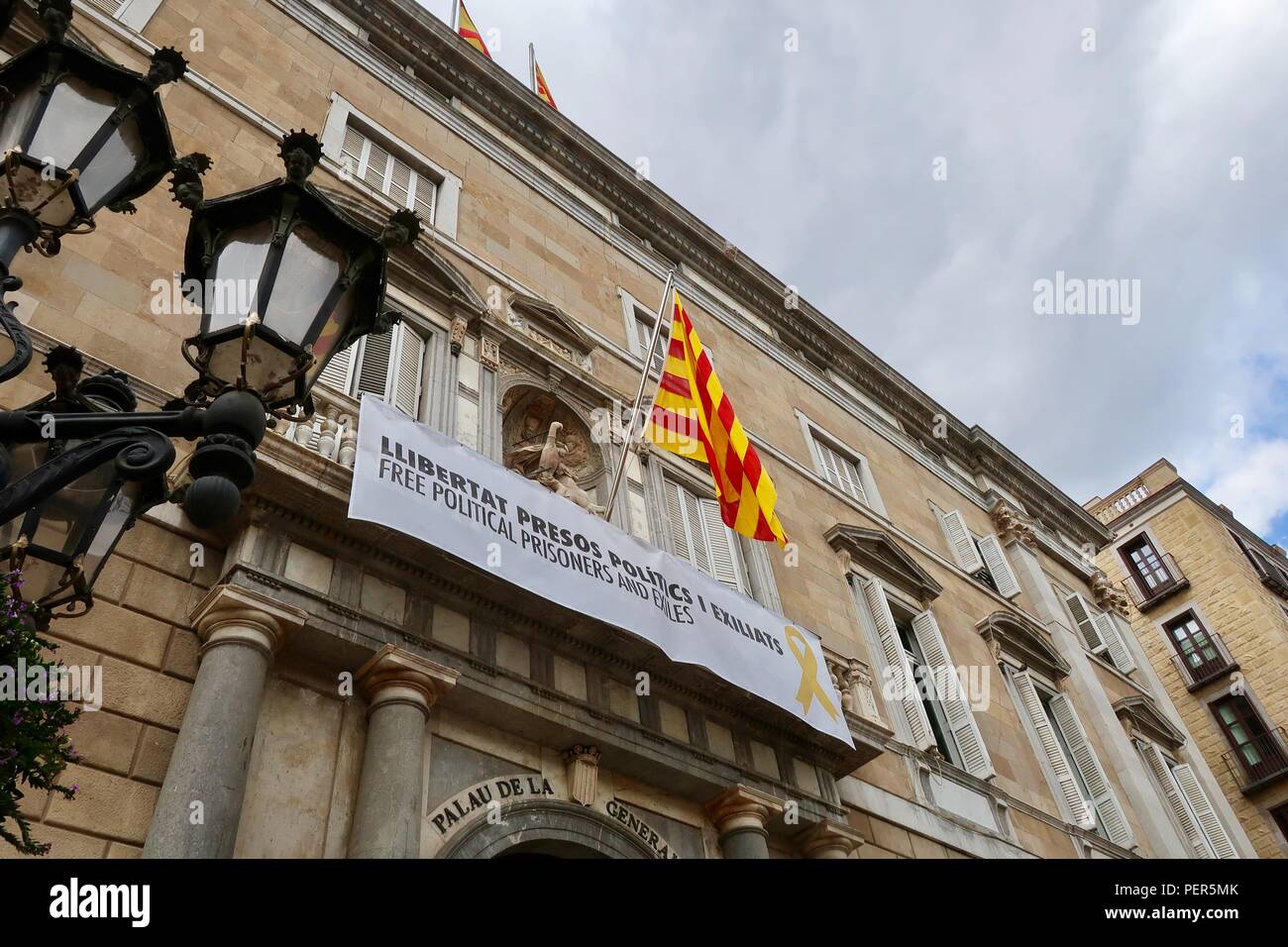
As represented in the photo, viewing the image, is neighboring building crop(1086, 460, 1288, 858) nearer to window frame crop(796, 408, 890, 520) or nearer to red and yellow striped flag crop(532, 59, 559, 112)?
window frame crop(796, 408, 890, 520)

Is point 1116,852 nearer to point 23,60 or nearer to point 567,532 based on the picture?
point 567,532

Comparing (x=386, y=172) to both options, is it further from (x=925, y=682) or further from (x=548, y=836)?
(x=925, y=682)

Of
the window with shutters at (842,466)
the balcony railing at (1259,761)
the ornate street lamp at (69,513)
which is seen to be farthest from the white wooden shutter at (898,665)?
the balcony railing at (1259,761)

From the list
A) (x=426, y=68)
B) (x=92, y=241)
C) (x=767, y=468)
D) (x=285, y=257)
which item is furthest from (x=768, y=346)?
(x=285, y=257)

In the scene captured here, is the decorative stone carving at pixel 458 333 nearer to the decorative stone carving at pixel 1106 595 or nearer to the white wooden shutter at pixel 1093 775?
the white wooden shutter at pixel 1093 775

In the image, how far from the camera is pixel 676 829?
8.92m

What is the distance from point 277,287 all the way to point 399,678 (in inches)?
161

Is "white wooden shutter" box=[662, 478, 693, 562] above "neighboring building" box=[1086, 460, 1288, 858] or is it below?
below

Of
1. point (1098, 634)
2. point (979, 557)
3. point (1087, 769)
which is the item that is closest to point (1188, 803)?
point (1087, 769)

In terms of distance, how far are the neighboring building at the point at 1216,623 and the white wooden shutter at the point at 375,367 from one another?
26591 mm

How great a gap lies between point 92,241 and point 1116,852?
608 inches

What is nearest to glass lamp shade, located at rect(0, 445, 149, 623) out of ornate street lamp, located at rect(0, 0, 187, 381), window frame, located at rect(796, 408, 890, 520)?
ornate street lamp, located at rect(0, 0, 187, 381)

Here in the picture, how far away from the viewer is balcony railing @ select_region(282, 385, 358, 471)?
7.95 meters

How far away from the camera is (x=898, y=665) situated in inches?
543
